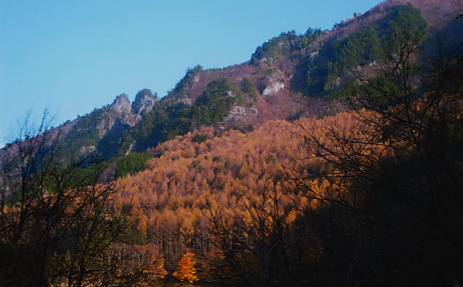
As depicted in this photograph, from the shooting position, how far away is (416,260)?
3029 millimetres

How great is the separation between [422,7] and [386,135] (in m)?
157

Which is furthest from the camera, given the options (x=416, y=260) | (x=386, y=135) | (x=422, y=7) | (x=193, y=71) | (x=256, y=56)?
(x=256, y=56)

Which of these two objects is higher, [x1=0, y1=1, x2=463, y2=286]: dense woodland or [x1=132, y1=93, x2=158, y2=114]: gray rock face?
[x1=132, y1=93, x2=158, y2=114]: gray rock face

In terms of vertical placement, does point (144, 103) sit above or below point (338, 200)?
above

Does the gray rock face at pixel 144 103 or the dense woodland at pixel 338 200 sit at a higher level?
the gray rock face at pixel 144 103

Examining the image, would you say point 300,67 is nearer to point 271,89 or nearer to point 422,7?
point 271,89

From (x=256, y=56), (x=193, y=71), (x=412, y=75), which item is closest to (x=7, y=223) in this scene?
(x=412, y=75)

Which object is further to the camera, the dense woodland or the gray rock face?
the gray rock face

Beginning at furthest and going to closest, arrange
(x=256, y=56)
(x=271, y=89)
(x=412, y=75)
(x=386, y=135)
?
(x=256, y=56) → (x=271, y=89) → (x=412, y=75) → (x=386, y=135)

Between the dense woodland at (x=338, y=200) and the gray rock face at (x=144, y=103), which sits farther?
the gray rock face at (x=144, y=103)

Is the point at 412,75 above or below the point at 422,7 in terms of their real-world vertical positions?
below

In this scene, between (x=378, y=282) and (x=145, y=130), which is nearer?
(x=378, y=282)

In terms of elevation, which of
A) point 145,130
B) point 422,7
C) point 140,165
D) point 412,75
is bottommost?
point 412,75

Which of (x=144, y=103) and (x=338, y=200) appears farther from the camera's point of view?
(x=144, y=103)
